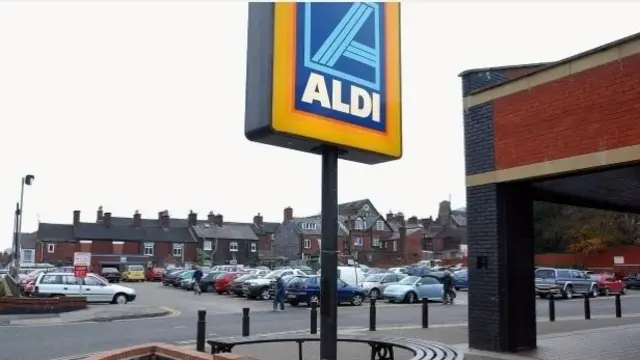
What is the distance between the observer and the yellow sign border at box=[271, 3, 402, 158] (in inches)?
233

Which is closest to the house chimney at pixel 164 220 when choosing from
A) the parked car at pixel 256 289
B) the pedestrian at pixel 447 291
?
the parked car at pixel 256 289

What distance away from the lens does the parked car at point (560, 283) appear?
33.4m

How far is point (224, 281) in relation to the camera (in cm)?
3550

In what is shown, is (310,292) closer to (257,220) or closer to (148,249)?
(148,249)

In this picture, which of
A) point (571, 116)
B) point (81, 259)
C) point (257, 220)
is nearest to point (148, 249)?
point (257, 220)

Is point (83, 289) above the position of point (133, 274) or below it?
above

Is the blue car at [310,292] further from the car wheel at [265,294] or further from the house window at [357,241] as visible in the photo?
the house window at [357,241]

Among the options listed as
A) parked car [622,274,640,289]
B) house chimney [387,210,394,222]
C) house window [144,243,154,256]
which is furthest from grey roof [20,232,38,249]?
parked car [622,274,640,289]

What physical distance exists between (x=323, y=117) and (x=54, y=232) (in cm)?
8009

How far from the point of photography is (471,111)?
1218cm

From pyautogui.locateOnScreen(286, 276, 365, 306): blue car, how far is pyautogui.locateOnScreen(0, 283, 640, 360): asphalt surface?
39.7 inches

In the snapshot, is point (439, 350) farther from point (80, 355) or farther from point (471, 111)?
point (80, 355)

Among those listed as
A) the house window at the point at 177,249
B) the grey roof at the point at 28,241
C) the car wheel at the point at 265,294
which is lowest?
the car wheel at the point at 265,294

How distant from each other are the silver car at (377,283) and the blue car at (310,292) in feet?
11.2
